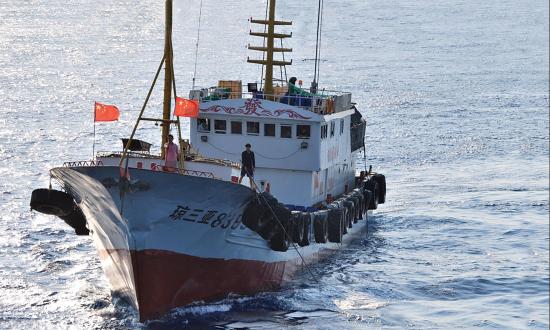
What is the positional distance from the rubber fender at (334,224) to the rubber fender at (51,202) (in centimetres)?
1057

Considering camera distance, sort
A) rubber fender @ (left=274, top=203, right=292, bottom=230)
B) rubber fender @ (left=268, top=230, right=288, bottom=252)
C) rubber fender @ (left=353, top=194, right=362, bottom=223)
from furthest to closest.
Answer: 1. rubber fender @ (left=353, top=194, right=362, bottom=223)
2. rubber fender @ (left=268, top=230, right=288, bottom=252)
3. rubber fender @ (left=274, top=203, right=292, bottom=230)

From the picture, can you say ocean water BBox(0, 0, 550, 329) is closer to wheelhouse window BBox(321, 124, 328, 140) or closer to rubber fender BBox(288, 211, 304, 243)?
rubber fender BBox(288, 211, 304, 243)

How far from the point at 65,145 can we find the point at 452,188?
24414 mm

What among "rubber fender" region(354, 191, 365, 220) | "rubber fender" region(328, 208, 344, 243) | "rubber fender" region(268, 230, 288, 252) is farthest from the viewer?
"rubber fender" region(354, 191, 365, 220)

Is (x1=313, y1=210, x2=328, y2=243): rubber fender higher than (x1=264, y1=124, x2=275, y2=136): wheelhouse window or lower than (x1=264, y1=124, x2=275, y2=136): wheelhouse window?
lower

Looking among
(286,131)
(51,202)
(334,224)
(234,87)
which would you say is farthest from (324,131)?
(51,202)

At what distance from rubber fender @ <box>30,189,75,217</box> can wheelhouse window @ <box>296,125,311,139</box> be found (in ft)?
31.3

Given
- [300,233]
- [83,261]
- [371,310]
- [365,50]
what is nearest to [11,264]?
[83,261]

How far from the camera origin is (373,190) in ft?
173

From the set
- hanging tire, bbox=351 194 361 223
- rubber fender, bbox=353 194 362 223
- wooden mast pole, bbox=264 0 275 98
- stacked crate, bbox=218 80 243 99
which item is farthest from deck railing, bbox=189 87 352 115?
rubber fender, bbox=353 194 362 223

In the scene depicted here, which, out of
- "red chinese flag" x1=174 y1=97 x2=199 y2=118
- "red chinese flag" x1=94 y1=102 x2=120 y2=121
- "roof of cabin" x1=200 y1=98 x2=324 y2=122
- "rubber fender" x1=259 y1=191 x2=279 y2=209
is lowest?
"rubber fender" x1=259 y1=191 x2=279 y2=209

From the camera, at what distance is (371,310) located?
37.7 meters

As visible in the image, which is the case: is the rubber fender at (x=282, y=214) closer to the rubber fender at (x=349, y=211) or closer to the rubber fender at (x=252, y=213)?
the rubber fender at (x=252, y=213)

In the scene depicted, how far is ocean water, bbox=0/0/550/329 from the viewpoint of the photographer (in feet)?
122
